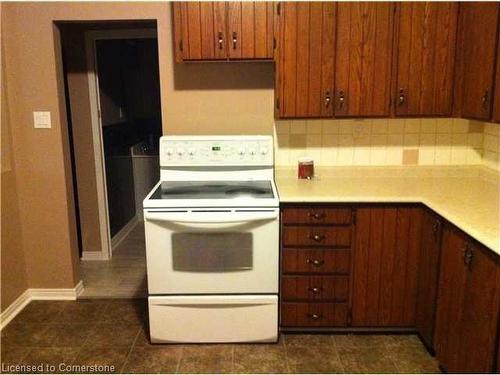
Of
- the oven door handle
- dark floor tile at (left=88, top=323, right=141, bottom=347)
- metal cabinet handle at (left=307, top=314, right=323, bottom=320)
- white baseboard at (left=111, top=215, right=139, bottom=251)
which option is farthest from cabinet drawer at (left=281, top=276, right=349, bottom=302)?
white baseboard at (left=111, top=215, right=139, bottom=251)

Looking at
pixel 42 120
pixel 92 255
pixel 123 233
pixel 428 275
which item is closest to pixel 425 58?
pixel 428 275

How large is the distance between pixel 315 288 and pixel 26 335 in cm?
176

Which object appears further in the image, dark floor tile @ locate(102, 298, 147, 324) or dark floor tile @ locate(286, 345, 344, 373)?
dark floor tile @ locate(102, 298, 147, 324)

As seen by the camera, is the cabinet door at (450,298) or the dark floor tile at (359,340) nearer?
the cabinet door at (450,298)

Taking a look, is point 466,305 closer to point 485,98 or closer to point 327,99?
point 485,98

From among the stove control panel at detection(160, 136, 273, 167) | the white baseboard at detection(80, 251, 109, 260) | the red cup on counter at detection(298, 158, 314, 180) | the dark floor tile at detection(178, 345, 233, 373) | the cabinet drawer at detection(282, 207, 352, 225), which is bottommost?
the dark floor tile at detection(178, 345, 233, 373)

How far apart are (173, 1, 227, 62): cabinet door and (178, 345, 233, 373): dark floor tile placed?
171cm

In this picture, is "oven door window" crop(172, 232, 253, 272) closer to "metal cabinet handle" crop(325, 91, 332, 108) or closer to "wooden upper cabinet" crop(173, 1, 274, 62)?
"metal cabinet handle" crop(325, 91, 332, 108)

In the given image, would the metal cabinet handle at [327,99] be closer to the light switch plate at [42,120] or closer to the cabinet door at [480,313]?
the cabinet door at [480,313]

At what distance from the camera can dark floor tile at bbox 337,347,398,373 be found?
7.53 feet

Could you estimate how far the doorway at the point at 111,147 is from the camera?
3416 mm

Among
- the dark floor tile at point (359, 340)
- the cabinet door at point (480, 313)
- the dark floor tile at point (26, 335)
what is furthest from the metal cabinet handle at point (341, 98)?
the dark floor tile at point (26, 335)

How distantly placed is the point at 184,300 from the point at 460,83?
205 centimetres

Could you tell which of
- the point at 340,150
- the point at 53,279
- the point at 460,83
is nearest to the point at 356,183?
the point at 340,150
